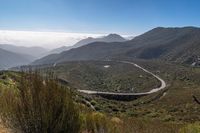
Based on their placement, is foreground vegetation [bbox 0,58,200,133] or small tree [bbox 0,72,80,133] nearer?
small tree [bbox 0,72,80,133]

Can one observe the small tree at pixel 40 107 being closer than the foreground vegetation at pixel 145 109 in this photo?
Yes

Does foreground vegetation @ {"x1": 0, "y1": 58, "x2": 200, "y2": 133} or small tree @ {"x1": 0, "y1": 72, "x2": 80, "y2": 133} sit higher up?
small tree @ {"x1": 0, "y1": 72, "x2": 80, "y2": 133}

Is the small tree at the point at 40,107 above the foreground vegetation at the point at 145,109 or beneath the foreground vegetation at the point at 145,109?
above

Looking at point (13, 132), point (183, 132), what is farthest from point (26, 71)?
point (183, 132)

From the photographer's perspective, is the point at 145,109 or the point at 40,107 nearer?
the point at 40,107

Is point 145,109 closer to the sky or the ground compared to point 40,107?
closer to the ground

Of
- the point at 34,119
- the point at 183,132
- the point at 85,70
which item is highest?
the point at 34,119

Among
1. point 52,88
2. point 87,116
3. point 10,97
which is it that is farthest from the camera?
point 87,116

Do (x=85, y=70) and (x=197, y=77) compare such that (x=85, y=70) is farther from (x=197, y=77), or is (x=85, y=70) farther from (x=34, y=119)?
(x=34, y=119)
